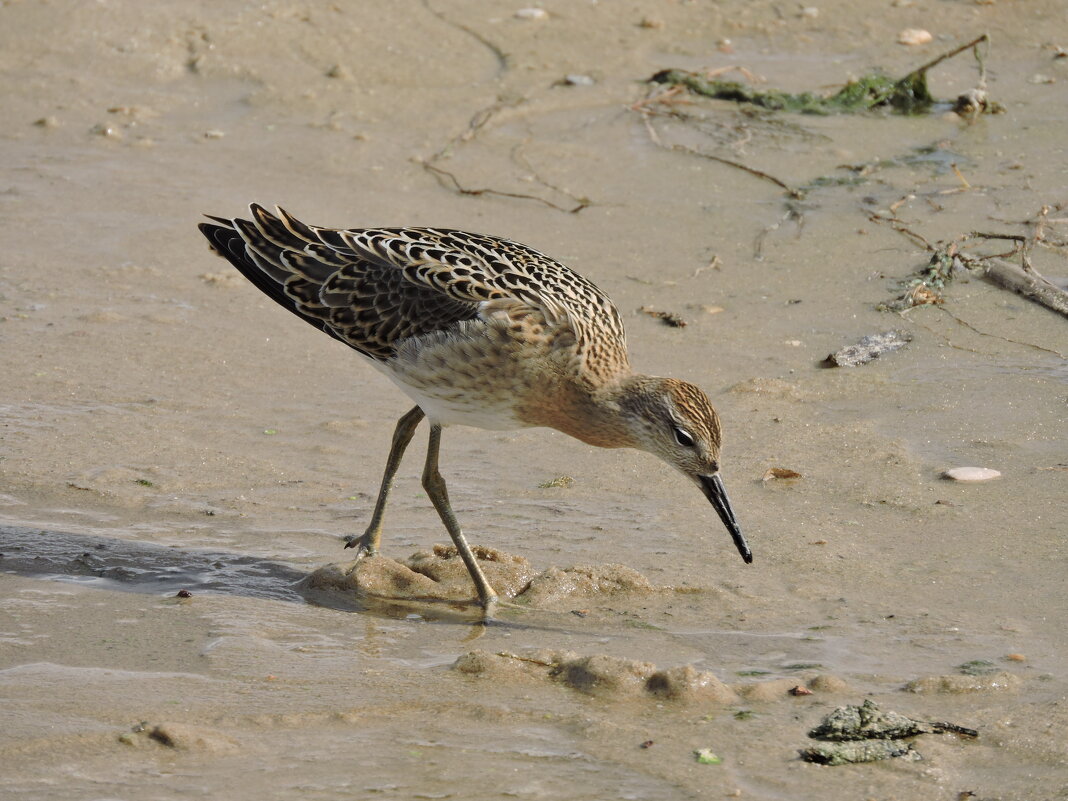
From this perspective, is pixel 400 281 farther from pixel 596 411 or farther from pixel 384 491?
pixel 596 411

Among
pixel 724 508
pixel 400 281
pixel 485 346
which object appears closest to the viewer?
pixel 724 508

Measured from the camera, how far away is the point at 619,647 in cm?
529

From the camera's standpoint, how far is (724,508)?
561cm

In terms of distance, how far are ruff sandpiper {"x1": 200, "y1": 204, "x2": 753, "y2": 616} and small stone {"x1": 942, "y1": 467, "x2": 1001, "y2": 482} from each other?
146 cm

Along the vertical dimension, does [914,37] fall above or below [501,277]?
above

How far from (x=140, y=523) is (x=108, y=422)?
0.99 m

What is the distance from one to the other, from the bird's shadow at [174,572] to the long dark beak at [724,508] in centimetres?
88

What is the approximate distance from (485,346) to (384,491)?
33.2 inches

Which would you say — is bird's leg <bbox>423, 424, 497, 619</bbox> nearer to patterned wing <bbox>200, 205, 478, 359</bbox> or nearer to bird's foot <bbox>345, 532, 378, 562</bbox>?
bird's foot <bbox>345, 532, 378, 562</bbox>

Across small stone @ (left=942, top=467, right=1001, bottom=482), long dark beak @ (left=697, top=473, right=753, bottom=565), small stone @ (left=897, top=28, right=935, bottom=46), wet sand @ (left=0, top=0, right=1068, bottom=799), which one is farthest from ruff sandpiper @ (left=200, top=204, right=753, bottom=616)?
small stone @ (left=897, top=28, right=935, bottom=46)

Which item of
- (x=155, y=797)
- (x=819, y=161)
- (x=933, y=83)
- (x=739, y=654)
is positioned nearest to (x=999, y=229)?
(x=819, y=161)

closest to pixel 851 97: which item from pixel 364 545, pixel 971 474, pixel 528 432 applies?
pixel 528 432

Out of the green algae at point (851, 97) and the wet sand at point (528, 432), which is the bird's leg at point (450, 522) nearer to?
the wet sand at point (528, 432)

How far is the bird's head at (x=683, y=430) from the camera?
18.4ft
